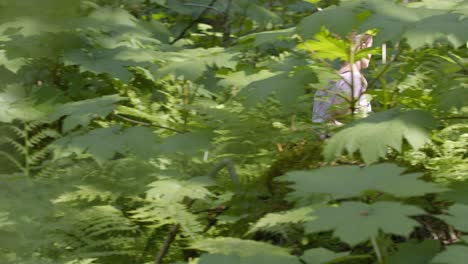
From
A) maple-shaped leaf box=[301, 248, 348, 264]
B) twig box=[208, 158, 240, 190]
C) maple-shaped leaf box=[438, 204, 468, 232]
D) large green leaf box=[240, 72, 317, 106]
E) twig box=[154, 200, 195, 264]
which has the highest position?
large green leaf box=[240, 72, 317, 106]

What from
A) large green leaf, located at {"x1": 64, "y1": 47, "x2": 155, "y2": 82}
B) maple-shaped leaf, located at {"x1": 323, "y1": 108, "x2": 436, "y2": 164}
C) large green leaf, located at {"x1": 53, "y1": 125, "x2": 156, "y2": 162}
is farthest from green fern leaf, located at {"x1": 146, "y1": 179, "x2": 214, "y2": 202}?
large green leaf, located at {"x1": 64, "y1": 47, "x2": 155, "y2": 82}

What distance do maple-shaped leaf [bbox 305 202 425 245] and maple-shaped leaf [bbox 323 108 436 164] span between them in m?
0.40

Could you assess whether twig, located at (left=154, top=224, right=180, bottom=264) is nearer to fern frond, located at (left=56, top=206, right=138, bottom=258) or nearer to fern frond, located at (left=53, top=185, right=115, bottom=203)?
fern frond, located at (left=56, top=206, right=138, bottom=258)

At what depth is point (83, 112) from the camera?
2348mm

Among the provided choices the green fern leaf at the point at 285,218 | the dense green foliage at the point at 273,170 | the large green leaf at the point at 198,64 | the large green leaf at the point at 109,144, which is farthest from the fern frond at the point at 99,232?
the large green leaf at the point at 198,64

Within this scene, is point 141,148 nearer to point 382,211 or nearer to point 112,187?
point 112,187

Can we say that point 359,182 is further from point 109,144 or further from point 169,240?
point 109,144

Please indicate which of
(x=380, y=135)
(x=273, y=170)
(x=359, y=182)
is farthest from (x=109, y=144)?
(x=359, y=182)

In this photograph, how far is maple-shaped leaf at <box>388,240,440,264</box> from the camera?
4.69ft

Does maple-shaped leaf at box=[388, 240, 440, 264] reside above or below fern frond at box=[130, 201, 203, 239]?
above

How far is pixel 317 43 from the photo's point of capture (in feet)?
7.02

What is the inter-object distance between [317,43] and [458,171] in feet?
1.95

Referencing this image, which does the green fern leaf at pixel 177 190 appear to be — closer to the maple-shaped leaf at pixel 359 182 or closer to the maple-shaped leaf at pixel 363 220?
the maple-shaped leaf at pixel 359 182

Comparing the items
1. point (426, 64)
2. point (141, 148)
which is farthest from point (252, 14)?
point (141, 148)
